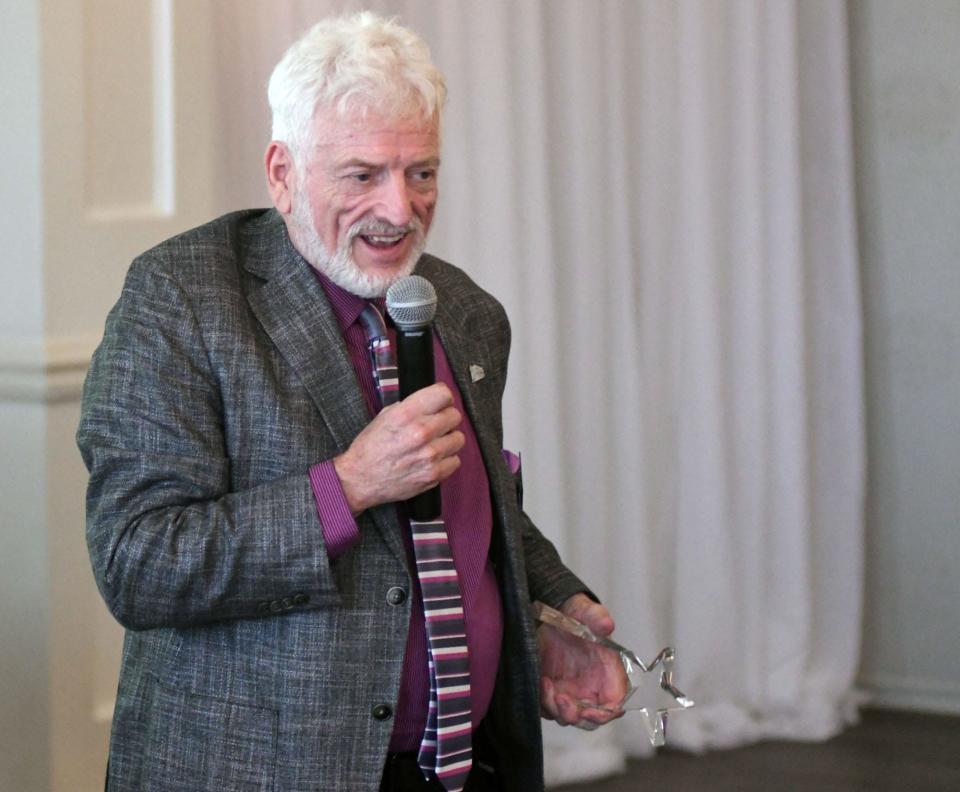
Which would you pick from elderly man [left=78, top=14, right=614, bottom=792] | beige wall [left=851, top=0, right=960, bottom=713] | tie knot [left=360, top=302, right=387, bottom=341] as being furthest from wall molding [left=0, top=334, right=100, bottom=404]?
beige wall [left=851, top=0, right=960, bottom=713]

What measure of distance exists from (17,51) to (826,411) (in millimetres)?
2587

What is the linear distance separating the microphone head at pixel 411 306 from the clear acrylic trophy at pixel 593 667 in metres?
0.54

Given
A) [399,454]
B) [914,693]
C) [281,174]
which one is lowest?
[914,693]

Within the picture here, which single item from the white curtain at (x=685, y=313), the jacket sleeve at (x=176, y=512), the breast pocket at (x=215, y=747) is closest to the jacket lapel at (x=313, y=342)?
the jacket sleeve at (x=176, y=512)

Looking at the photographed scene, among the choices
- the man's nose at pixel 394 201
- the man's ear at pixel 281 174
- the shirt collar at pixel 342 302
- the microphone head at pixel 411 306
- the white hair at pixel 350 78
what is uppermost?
the white hair at pixel 350 78

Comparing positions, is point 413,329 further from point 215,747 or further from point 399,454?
point 215,747

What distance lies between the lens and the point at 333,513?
153 centimetres

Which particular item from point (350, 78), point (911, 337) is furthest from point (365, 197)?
point (911, 337)

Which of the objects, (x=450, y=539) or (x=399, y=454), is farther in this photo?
(x=450, y=539)

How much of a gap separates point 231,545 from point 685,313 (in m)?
2.55

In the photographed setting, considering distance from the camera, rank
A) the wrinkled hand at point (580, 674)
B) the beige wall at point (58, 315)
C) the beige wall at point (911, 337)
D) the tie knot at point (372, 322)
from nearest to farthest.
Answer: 1. the tie knot at point (372, 322)
2. the wrinkled hand at point (580, 674)
3. the beige wall at point (58, 315)
4. the beige wall at point (911, 337)

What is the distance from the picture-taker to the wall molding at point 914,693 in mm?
4188

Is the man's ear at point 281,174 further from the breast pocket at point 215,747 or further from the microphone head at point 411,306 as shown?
the breast pocket at point 215,747

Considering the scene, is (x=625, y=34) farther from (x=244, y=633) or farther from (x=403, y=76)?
(x=244, y=633)
